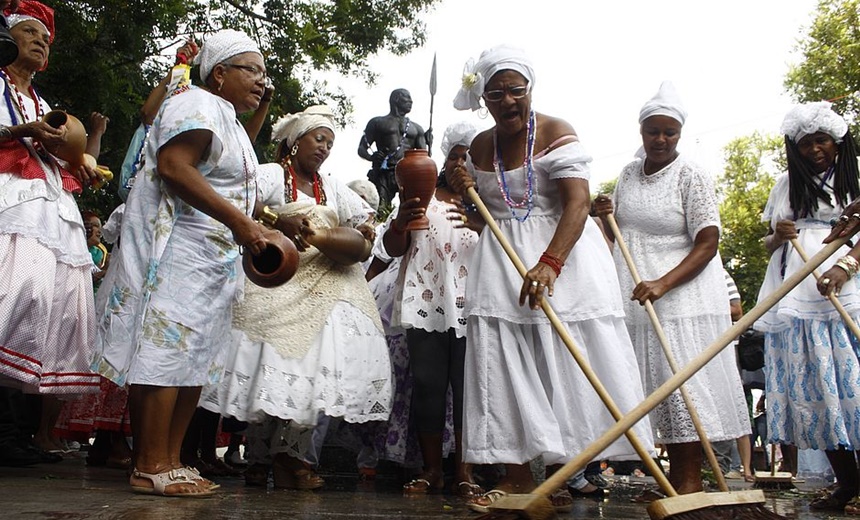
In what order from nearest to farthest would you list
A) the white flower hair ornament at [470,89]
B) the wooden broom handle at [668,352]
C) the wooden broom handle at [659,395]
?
the wooden broom handle at [659,395] → the wooden broom handle at [668,352] → the white flower hair ornament at [470,89]

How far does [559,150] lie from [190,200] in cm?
161

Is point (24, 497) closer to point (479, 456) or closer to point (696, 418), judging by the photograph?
point (479, 456)

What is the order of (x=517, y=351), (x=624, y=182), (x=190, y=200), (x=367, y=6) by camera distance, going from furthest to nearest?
(x=367, y=6) < (x=624, y=182) < (x=517, y=351) < (x=190, y=200)

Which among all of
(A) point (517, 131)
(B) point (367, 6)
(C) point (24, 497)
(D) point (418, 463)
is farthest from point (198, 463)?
(B) point (367, 6)

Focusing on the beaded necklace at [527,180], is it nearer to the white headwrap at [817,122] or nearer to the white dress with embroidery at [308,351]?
the white dress with embroidery at [308,351]

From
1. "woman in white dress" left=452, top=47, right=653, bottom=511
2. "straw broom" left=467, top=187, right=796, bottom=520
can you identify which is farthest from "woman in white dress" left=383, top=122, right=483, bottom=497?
"straw broom" left=467, top=187, right=796, bottom=520

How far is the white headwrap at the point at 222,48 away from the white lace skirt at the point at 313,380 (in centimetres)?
131

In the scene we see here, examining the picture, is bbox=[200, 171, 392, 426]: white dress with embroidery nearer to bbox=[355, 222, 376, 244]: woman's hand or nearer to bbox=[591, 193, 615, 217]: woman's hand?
bbox=[355, 222, 376, 244]: woman's hand

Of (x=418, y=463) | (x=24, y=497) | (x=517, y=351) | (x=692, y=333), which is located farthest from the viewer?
(x=418, y=463)

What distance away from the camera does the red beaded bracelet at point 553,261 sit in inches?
145

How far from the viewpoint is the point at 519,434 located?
3693mm

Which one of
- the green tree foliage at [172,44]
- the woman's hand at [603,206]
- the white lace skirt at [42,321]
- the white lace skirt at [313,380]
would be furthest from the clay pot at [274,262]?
the green tree foliage at [172,44]

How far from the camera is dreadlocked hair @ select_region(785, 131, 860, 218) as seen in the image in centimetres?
483

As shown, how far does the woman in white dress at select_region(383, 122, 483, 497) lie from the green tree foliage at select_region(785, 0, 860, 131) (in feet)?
54.9
